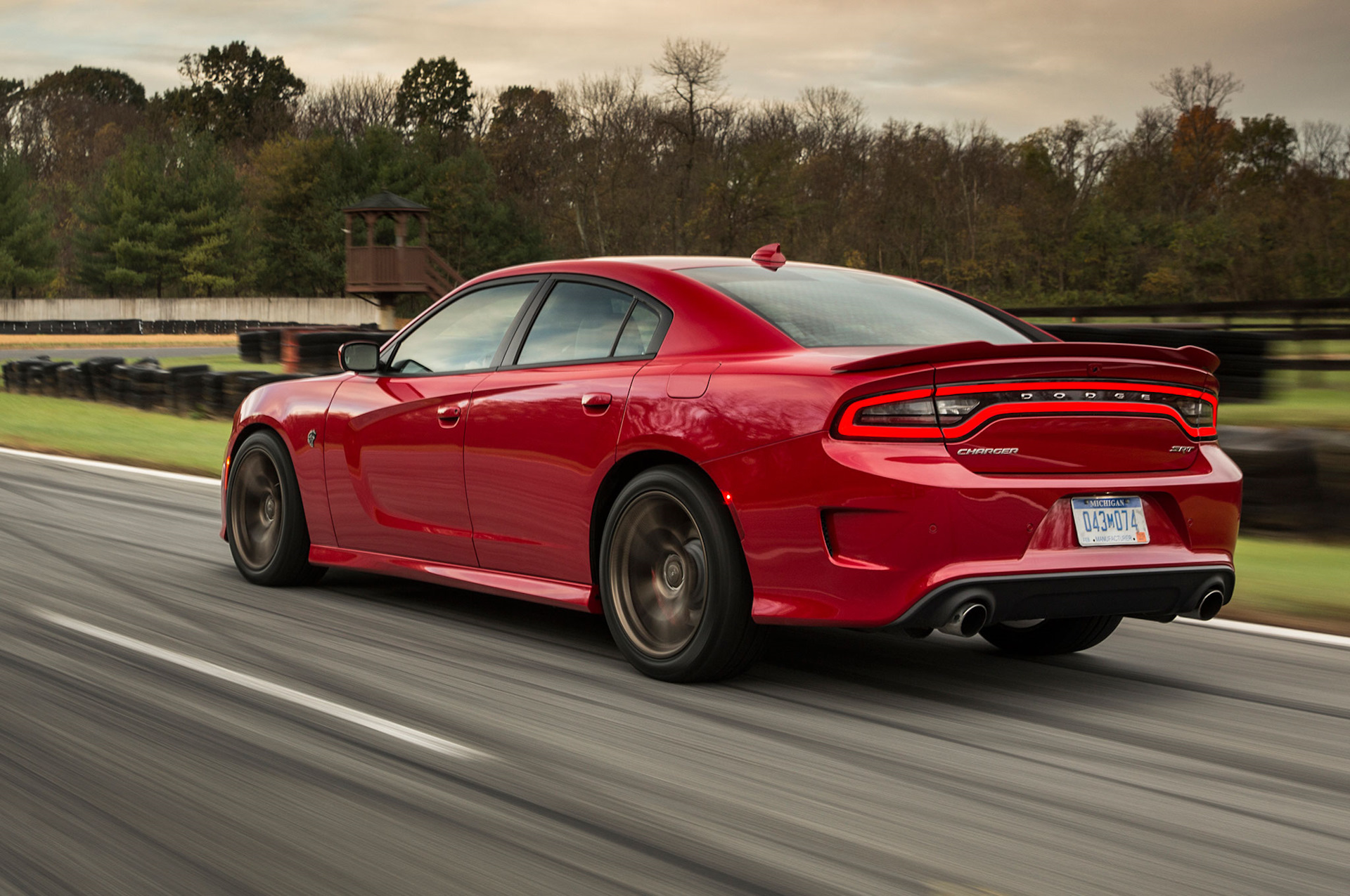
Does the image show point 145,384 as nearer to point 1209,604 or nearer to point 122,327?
point 1209,604

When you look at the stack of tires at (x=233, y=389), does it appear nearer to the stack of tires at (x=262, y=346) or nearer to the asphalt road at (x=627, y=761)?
the asphalt road at (x=627, y=761)

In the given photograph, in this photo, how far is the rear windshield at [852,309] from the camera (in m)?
5.26

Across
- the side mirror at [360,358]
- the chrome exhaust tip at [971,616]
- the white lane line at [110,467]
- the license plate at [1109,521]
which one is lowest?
the white lane line at [110,467]

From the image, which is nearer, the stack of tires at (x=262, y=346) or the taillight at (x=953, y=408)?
the taillight at (x=953, y=408)

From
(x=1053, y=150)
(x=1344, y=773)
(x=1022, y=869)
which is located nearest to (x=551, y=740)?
(x=1022, y=869)

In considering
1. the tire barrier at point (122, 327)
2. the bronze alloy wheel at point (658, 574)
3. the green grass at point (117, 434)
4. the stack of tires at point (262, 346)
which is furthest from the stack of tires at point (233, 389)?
the tire barrier at point (122, 327)

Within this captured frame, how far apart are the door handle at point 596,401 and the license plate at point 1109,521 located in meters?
1.68

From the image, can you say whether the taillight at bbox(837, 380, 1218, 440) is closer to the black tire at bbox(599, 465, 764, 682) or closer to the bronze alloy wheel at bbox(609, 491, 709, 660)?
the black tire at bbox(599, 465, 764, 682)

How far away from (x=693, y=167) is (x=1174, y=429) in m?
57.9

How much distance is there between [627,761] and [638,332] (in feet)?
6.10

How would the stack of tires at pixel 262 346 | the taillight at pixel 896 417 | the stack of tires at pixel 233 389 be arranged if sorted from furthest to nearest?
1. the stack of tires at pixel 262 346
2. the stack of tires at pixel 233 389
3. the taillight at pixel 896 417

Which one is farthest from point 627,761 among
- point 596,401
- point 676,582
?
point 596,401

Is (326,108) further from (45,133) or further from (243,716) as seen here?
(243,716)

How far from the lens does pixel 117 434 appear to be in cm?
1784
